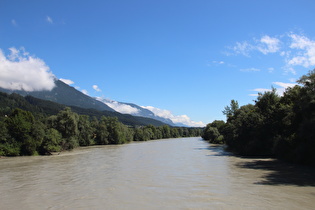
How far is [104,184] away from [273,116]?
3588 centimetres

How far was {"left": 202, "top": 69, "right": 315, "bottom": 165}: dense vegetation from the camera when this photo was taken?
28375 mm

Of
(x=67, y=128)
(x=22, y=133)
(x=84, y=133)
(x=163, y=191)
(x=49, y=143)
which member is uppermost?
(x=67, y=128)

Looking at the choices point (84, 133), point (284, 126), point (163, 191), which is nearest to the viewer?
point (163, 191)

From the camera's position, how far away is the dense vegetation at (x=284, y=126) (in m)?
28.4

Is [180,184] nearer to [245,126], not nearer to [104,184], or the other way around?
[104,184]

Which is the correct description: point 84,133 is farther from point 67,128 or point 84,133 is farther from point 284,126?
point 284,126

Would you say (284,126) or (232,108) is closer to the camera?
(284,126)

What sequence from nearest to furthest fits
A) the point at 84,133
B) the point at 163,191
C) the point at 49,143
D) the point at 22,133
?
1. the point at 163,191
2. the point at 22,133
3. the point at 49,143
4. the point at 84,133

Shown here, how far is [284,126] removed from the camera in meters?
42.1

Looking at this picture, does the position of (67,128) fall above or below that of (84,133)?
above

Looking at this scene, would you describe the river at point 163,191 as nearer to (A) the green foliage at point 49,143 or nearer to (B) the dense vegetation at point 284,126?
(B) the dense vegetation at point 284,126

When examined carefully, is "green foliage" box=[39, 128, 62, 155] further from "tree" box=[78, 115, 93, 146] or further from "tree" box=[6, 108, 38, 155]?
"tree" box=[78, 115, 93, 146]

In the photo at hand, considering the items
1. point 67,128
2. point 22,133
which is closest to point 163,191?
point 22,133

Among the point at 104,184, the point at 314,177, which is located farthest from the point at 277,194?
the point at 104,184
